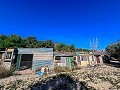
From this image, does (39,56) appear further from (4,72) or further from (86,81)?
(86,81)

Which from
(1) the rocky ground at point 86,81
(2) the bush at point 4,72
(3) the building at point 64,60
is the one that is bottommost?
(1) the rocky ground at point 86,81

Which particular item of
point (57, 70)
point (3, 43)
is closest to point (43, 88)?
point (57, 70)

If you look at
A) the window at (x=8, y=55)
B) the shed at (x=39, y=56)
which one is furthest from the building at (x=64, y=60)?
the window at (x=8, y=55)

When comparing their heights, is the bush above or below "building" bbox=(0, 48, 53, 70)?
below

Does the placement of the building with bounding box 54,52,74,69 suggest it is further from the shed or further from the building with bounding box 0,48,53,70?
the building with bounding box 0,48,53,70

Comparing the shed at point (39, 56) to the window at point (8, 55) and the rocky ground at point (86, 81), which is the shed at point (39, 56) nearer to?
the window at point (8, 55)

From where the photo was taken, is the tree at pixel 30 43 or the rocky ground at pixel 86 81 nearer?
the rocky ground at pixel 86 81

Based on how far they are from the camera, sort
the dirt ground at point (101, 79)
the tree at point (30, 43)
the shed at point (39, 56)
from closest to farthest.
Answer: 1. the dirt ground at point (101, 79)
2. the shed at point (39, 56)
3. the tree at point (30, 43)

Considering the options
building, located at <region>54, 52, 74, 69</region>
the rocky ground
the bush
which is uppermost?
building, located at <region>54, 52, 74, 69</region>

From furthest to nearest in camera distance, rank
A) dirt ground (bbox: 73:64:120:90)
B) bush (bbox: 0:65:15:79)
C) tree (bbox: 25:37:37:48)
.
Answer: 1. tree (bbox: 25:37:37:48)
2. bush (bbox: 0:65:15:79)
3. dirt ground (bbox: 73:64:120:90)

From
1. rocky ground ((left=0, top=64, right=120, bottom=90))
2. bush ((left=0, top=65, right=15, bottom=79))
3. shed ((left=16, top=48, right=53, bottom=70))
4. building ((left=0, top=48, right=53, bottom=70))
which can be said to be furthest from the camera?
shed ((left=16, top=48, right=53, bottom=70))

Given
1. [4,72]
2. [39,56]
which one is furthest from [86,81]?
[39,56]

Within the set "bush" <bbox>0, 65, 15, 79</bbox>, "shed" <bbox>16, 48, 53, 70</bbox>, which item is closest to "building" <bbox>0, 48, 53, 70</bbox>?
"shed" <bbox>16, 48, 53, 70</bbox>

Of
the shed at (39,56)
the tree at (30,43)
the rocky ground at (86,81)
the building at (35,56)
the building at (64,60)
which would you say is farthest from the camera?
the tree at (30,43)
